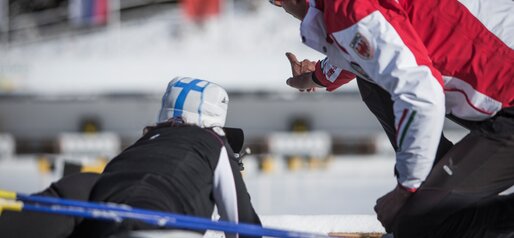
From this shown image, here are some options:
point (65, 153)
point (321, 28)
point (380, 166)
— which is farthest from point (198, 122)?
point (65, 153)

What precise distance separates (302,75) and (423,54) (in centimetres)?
114

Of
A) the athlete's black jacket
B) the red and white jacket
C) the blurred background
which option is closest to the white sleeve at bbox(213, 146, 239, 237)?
the athlete's black jacket

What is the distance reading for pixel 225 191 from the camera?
2434 mm

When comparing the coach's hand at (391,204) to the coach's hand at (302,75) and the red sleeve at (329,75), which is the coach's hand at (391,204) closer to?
the red sleeve at (329,75)

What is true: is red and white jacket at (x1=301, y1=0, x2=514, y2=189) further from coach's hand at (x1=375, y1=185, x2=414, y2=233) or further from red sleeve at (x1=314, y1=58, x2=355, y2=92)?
red sleeve at (x1=314, y1=58, x2=355, y2=92)

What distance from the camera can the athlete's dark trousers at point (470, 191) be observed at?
2457 millimetres

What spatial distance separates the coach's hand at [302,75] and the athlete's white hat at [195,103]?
642 mm

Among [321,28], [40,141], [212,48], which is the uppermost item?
[321,28]

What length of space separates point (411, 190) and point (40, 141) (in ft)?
39.7

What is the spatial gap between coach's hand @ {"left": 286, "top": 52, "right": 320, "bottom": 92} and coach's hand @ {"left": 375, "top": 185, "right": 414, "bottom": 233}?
2.55 feet

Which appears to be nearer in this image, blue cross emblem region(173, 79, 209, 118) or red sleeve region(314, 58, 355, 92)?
blue cross emblem region(173, 79, 209, 118)

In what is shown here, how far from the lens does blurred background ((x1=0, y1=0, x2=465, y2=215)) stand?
11.8 meters

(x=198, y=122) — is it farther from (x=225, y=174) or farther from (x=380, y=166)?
(x=380, y=166)

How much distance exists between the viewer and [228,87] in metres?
12.1
